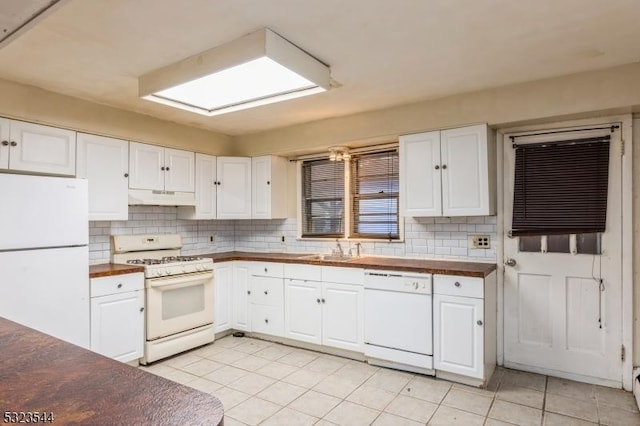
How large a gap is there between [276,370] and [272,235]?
189 cm

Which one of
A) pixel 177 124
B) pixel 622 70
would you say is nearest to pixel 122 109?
pixel 177 124

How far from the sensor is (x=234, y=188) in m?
4.58

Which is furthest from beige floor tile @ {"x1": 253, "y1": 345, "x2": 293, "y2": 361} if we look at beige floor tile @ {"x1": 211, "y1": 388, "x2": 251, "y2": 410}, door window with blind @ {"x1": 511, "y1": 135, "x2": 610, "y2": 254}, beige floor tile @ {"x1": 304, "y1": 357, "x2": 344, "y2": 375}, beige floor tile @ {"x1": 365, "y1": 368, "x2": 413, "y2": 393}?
door window with blind @ {"x1": 511, "y1": 135, "x2": 610, "y2": 254}

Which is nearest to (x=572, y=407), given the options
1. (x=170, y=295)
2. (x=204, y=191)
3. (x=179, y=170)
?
(x=170, y=295)

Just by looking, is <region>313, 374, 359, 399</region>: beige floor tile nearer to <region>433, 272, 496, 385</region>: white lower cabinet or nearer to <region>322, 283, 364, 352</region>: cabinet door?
<region>322, 283, 364, 352</region>: cabinet door

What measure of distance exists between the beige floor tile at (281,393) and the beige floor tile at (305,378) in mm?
62

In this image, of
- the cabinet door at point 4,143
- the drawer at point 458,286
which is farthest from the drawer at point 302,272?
the cabinet door at point 4,143

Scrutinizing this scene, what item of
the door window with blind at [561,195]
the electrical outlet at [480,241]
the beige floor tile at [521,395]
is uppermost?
the door window with blind at [561,195]

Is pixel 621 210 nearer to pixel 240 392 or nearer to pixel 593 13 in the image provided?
pixel 593 13

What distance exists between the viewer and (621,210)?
9.64 feet

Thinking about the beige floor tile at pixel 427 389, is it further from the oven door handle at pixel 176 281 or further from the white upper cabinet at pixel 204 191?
the white upper cabinet at pixel 204 191

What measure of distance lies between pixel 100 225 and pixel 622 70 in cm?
457

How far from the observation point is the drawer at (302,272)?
375cm

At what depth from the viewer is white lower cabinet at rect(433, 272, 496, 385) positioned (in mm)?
2934
